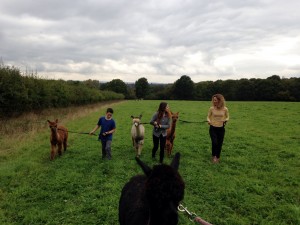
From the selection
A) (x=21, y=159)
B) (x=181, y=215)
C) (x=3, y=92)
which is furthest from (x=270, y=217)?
(x=3, y=92)

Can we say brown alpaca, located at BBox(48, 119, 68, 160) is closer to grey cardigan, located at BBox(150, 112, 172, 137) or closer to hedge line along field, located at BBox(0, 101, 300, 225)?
hedge line along field, located at BBox(0, 101, 300, 225)

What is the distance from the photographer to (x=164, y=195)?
2.28 meters

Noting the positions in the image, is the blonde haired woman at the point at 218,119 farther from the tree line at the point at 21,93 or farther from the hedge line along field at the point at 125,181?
the tree line at the point at 21,93

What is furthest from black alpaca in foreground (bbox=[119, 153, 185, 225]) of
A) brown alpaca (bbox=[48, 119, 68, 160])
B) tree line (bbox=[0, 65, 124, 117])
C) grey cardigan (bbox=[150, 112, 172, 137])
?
tree line (bbox=[0, 65, 124, 117])

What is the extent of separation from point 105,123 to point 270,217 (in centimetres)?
615

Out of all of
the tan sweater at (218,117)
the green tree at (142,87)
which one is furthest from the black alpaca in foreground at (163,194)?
the green tree at (142,87)

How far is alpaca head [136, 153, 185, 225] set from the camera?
2.29 m

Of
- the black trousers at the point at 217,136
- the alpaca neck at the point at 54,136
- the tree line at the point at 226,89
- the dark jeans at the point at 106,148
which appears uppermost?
the tree line at the point at 226,89

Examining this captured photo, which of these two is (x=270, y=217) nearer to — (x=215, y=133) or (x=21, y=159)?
(x=215, y=133)

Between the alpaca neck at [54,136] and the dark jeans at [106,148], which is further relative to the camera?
the alpaca neck at [54,136]

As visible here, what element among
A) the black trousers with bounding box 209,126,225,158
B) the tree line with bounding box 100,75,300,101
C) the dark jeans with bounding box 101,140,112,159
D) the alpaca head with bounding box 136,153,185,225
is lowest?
the dark jeans with bounding box 101,140,112,159

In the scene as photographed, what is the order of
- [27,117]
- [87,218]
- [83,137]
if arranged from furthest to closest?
[27,117], [83,137], [87,218]

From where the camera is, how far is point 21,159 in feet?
32.2

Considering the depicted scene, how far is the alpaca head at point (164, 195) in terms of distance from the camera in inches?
90.0
